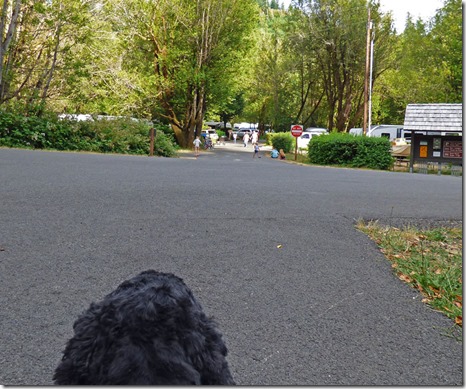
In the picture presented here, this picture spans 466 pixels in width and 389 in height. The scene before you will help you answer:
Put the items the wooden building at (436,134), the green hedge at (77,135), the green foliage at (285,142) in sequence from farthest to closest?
the green foliage at (285,142)
the wooden building at (436,134)
the green hedge at (77,135)

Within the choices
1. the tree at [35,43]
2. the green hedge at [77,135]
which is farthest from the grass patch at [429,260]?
the tree at [35,43]

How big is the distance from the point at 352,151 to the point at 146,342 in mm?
Result: 28256

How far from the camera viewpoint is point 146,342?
1103 mm

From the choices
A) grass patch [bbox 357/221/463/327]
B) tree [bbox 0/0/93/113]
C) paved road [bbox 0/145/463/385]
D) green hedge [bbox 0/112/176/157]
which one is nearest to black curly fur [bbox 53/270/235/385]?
paved road [bbox 0/145/463/385]

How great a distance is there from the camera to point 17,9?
20.8m

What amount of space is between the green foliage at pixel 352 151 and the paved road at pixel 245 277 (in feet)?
61.5

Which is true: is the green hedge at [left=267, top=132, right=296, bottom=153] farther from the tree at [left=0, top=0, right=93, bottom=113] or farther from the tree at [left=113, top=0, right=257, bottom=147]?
the tree at [left=0, top=0, right=93, bottom=113]

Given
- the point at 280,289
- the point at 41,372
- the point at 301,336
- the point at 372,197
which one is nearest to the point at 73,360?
the point at 41,372

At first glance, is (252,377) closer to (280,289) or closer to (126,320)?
(280,289)

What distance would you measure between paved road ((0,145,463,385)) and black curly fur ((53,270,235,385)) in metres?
1.62

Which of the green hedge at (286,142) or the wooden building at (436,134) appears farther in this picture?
the green hedge at (286,142)

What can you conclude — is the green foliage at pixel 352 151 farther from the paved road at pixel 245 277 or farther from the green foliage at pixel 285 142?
the paved road at pixel 245 277

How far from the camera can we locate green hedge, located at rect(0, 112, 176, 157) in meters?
20.8

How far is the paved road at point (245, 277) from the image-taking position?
10.2ft
